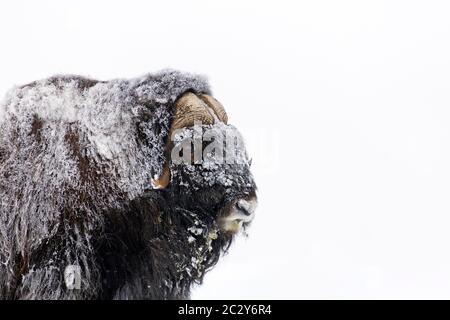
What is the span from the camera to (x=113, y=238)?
379cm

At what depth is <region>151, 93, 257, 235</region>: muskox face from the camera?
3.77 metres

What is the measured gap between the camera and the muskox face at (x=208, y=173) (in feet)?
12.4

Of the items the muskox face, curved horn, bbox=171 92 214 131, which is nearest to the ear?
the muskox face

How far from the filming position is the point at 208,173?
377 cm

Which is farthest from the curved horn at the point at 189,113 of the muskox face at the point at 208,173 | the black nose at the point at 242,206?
the black nose at the point at 242,206

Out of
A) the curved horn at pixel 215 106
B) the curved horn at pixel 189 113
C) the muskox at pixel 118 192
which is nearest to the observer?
the muskox at pixel 118 192

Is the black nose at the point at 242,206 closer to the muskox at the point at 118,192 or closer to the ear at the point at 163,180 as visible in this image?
the muskox at the point at 118,192

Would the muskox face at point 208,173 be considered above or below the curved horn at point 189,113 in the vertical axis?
below

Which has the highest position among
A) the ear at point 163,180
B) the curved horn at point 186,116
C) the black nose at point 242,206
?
the curved horn at point 186,116

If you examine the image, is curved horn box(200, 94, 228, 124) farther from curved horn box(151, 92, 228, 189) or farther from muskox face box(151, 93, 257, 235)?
muskox face box(151, 93, 257, 235)

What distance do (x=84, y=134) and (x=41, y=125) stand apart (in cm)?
26
